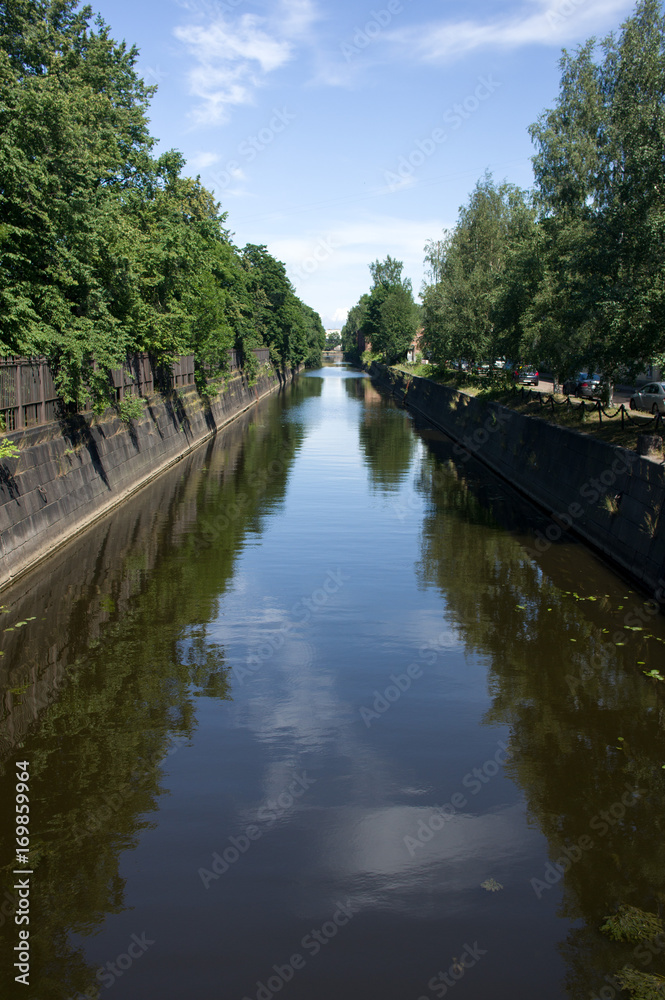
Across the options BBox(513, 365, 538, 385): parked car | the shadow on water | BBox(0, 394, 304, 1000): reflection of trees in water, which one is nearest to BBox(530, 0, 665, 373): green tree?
the shadow on water

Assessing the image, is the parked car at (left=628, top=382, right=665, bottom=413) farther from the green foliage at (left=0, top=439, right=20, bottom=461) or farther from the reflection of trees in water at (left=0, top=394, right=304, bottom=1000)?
the green foliage at (left=0, top=439, right=20, bottom=461)

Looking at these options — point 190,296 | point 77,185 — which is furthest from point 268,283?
point 77,185

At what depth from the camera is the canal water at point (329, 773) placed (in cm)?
642

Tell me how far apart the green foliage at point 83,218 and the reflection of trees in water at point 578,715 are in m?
10.6

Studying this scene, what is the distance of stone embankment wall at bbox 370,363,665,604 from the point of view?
16.6 m

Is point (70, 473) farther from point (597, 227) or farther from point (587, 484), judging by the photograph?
point (597, 227)

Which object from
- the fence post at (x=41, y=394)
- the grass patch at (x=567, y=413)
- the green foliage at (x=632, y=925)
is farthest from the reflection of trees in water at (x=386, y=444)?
the green foliage at (x=632, y=925)

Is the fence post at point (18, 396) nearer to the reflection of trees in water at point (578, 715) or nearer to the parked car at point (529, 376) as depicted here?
the reflection of trees in water at point (578, 715)

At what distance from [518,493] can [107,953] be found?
966 inches

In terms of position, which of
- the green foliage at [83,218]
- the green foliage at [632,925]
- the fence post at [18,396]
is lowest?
the green foliage at [632,925]

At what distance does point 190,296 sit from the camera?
122 feet

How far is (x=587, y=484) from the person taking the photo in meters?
21.5

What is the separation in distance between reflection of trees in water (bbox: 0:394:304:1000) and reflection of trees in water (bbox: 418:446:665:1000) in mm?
3954

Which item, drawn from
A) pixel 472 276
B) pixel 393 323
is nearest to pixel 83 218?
pixel 472 276
